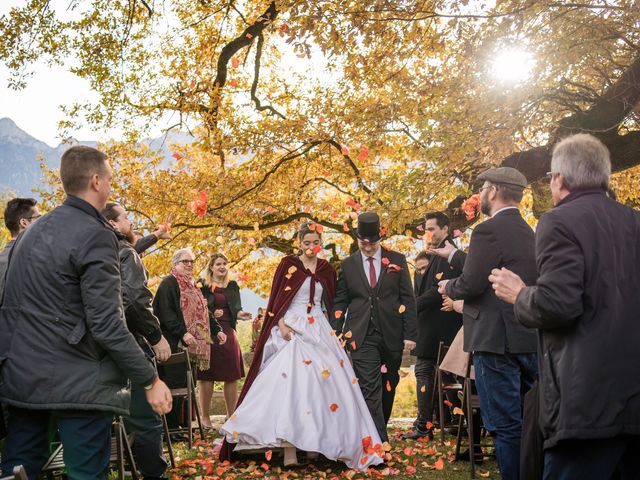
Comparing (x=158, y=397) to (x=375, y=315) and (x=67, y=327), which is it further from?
(x=375, y=315)

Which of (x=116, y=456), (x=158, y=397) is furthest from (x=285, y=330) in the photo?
(x=158, y=397)

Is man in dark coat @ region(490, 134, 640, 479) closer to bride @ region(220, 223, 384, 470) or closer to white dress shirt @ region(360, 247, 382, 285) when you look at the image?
bride @ region(220, 223, 384, 470)

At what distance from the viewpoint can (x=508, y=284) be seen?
3480mm

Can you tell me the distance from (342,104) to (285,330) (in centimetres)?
906

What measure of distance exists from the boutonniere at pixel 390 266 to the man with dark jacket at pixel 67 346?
14.5ft

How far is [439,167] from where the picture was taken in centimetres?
1020

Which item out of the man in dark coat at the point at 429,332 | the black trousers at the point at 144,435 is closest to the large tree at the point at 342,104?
the man in dark coat at the point at 429,332

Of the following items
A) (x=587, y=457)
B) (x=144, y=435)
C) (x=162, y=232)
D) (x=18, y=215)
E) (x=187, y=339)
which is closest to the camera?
(x=587, y=457)

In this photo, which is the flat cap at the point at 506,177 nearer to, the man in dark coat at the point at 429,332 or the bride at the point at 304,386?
the bride at the point at 304,386

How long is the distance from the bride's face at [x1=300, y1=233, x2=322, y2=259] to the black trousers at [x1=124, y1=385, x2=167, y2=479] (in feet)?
8.83

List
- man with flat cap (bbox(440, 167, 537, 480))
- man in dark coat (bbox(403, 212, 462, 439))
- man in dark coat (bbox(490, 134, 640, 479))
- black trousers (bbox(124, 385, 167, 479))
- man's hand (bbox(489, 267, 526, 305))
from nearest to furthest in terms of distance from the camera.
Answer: man in dark coat (bbox(490, 134, 640, 479))
man's hand (bbox(489, 267, 526, 305))
man with flat cap (bbox(440, 167, 537, 480))
black trousers (bbox(124, 385, 167, 479))
man in dark coat (bbox(403, 212, 462, 439))

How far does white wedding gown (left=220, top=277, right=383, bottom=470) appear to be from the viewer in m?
6.77

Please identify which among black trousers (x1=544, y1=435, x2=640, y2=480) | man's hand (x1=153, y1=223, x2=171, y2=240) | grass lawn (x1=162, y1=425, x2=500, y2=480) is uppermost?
man's hand (x1=153, y1=223, x2=171, y2=240)

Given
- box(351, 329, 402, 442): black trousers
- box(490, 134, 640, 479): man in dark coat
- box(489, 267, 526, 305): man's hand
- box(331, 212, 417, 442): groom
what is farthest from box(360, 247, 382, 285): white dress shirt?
box(490, 134, 640, 479): man in dark coat
